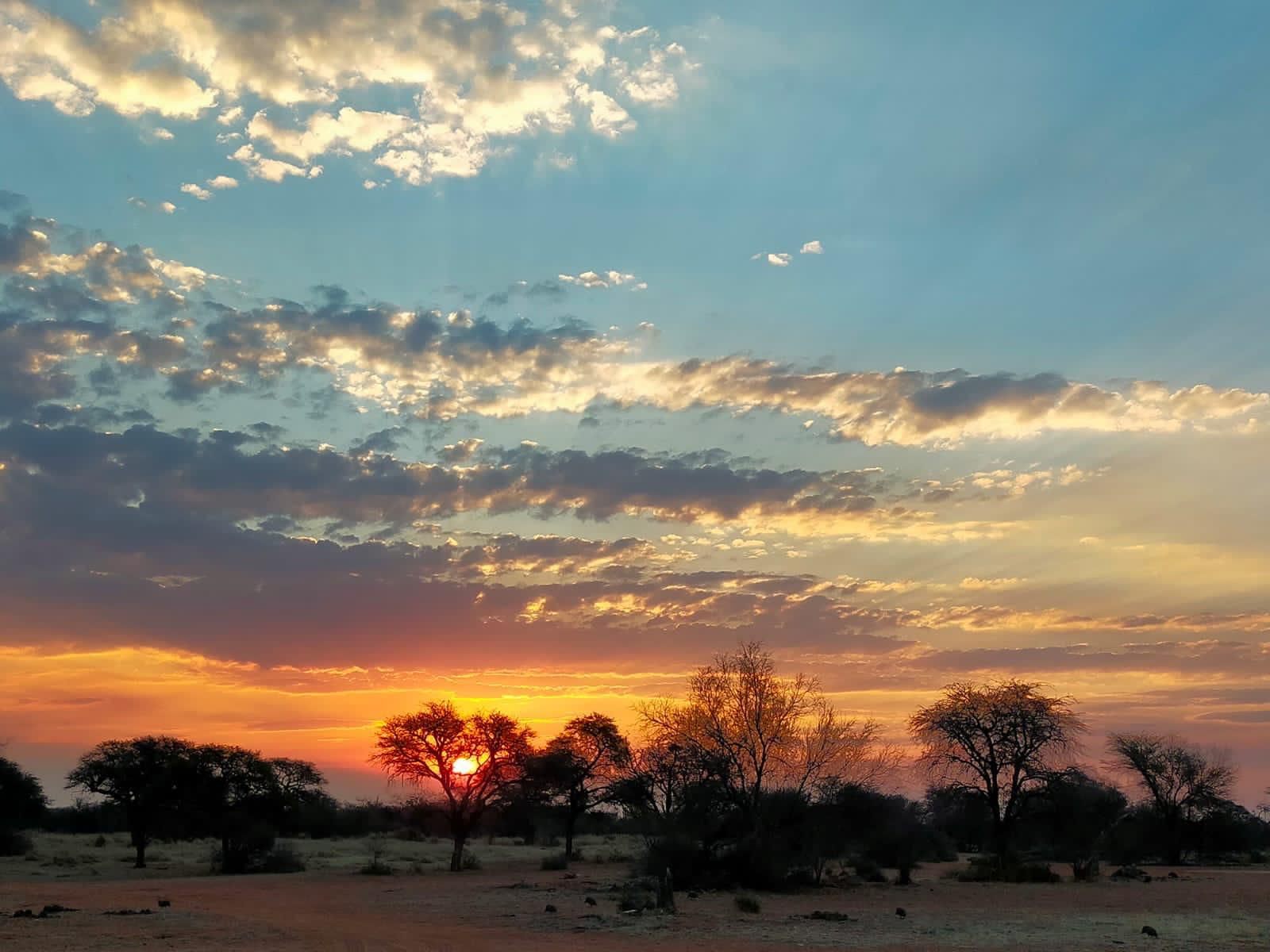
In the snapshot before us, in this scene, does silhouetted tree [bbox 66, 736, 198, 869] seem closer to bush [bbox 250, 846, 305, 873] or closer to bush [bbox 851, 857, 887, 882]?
bush [bbox 250, 846, 305, 873]

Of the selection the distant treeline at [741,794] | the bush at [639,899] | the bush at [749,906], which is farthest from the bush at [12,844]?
the bush at [749,906]

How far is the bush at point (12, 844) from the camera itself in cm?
5359

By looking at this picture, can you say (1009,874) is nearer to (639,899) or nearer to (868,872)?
(868,872)

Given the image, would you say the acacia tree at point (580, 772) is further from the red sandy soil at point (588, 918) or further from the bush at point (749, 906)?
the bush at point (749, 906)

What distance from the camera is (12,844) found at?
53844 millimetres

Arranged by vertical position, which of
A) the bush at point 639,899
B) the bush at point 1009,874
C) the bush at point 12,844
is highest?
the bush at point 639,899

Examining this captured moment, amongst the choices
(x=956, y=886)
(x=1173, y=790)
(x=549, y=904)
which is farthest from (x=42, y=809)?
(x=1173, y=790)

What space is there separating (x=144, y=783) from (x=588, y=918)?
34404 millimetres

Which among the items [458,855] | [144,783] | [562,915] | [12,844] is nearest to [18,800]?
[12,844]

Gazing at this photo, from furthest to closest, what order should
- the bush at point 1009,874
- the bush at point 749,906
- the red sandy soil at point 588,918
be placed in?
the bush at point 1009,874
the bush at point 749,906
the red sandy soil at point 588,918

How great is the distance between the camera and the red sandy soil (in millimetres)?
20844

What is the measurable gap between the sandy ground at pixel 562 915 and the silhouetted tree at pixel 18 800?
13.8 meters

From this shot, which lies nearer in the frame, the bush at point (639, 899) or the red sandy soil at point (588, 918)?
the red sandy soil at point (588, 918)

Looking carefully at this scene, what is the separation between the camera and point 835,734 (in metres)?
38.2
